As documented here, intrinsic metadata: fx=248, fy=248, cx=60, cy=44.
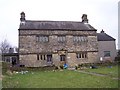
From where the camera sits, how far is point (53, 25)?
5306cm

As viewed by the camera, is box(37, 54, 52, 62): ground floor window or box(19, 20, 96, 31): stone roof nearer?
box(37, 54, 52, 62): ground floor window

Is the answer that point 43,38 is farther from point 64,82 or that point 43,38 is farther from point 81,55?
point 64,82

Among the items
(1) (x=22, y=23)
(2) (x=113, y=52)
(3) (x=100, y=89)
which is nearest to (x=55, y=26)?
(1) (x=22, y=23)

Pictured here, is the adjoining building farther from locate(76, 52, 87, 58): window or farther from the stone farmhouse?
locate(76, 52, 87, 58): window

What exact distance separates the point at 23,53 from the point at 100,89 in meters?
34.9

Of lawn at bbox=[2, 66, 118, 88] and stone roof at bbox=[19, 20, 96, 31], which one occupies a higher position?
stone roof at bbox=[19, 20, 96, 31]

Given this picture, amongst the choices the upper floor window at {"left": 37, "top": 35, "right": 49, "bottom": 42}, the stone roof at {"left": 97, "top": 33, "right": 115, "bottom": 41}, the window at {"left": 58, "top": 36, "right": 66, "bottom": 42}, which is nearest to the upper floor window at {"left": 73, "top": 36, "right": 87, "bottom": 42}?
the window at {"left": 58, "top": 36, "right": 66, "bottom": 42}

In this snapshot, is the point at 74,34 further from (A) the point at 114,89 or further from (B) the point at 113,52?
(A) the point at 114,89

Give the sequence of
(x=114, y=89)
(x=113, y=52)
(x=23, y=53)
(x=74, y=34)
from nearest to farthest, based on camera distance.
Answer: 1. (x=114, y=89)
2. (x=23, y=53)
3. (x=74, y=34)
4. (x=113, y=52)

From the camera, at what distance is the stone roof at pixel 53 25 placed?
5109 centimetres

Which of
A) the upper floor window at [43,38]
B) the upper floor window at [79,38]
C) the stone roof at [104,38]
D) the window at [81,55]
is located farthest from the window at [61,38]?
the stone roof at [104,38]

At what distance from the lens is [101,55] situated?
55.0 m

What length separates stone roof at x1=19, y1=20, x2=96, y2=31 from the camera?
51.1 metres

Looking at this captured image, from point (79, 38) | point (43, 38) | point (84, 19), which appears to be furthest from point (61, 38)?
point (84, 19)
